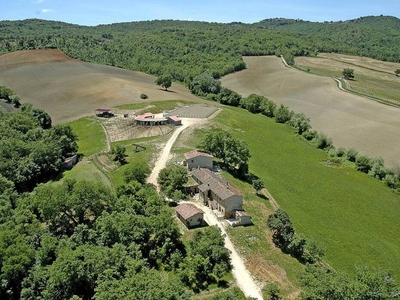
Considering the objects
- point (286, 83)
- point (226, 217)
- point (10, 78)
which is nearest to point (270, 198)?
point (226, 217)

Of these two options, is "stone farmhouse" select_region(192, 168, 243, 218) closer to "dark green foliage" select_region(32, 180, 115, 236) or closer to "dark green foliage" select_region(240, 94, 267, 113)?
"dark green foliage" select_region(32, 180, 115, 236)

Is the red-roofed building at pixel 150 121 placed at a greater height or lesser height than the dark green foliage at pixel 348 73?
lesser

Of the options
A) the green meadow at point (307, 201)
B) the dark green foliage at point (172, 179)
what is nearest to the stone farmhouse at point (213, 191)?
the dark green foliage at point (172, 179)

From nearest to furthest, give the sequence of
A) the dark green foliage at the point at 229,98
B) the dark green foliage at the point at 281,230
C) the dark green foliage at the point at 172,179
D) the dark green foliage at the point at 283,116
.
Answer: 1. the dark green foliage at the point at 281,230
2. the dark green foliage at the point at 172,179
3. the dark green foliage at the point at 283,116
4. the dark green foliage at the point at 229,98

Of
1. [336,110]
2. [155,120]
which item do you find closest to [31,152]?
[155,120]

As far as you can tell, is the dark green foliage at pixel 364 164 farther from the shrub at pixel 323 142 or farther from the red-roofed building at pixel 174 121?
the red-roofed building at pixel 174 121

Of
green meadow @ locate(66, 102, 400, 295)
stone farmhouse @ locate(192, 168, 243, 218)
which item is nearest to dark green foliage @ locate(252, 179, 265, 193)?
green meadow @ locate(66, 102, 400, 295)
